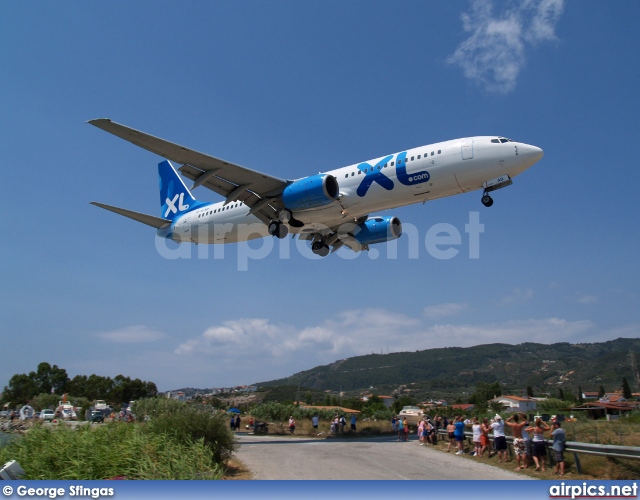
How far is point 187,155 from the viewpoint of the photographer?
23719 millimetres

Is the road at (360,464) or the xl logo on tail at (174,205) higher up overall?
the xl logo on tail at (174,205)

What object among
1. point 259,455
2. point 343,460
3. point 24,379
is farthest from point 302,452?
point 24,379

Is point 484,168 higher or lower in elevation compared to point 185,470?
higher

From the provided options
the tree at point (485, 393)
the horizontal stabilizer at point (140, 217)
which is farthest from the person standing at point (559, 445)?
the tree at point (485, 393)

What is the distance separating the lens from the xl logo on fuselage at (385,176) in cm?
2373

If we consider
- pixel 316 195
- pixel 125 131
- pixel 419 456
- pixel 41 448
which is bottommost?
pixel 419 456

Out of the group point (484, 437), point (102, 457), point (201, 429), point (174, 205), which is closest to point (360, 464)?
point (201, 429)

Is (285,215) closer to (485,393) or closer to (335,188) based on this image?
(335,188)

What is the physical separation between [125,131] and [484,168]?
15.6 m

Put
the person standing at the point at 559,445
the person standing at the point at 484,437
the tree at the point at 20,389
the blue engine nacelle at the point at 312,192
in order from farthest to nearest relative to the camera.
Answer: the tree at the point at 20,389 → the blue engine nacelle at the point at 312,192 → the person standing at the point at 484,437 → the person standing at the point at 559,445

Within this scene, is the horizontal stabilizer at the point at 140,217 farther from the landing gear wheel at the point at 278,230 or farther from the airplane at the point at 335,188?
the landing gear wheel at the point at 278,230

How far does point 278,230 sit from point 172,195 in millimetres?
13504

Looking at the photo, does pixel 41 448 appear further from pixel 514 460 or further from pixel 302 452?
pixel 514 460

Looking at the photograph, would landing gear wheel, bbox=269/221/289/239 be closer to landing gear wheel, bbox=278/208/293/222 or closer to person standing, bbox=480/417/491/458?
landing gear wheel, bbox=278/208/293/222
